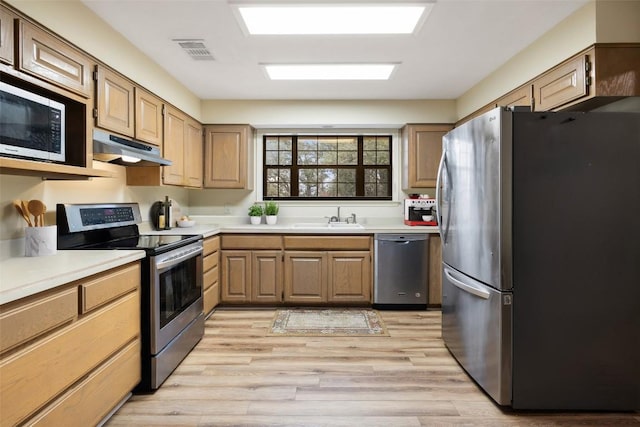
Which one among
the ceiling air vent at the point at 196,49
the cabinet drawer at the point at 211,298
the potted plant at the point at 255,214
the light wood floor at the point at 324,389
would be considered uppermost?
the ceiling air vent at the point at 196,49

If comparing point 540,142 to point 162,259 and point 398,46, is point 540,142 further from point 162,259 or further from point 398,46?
point 162,259

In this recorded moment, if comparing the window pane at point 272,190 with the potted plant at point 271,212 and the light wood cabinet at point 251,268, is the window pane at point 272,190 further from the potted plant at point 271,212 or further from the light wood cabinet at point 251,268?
the light wood cabinet at point 251,268

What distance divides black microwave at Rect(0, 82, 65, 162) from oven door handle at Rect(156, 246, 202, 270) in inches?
31.5

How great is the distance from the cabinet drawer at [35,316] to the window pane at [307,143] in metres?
3.41

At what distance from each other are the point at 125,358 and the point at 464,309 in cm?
211

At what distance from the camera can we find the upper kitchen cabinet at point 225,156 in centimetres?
425

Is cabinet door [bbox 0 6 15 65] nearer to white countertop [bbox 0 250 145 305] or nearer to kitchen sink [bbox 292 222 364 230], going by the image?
white countertop [bbox 0 250 145 305]

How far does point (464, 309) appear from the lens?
95.1 inches

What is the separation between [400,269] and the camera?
385cm

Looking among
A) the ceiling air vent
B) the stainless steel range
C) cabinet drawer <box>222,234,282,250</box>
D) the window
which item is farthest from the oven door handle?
the window

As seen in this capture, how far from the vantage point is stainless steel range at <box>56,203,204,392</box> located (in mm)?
2166

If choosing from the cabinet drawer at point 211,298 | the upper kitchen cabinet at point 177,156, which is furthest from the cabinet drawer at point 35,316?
the cabinet drawer at point 211,298

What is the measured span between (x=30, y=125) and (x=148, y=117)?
1372mm

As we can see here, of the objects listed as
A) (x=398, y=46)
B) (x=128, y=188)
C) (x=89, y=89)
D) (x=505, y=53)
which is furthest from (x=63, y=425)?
(x=505, y=53)
